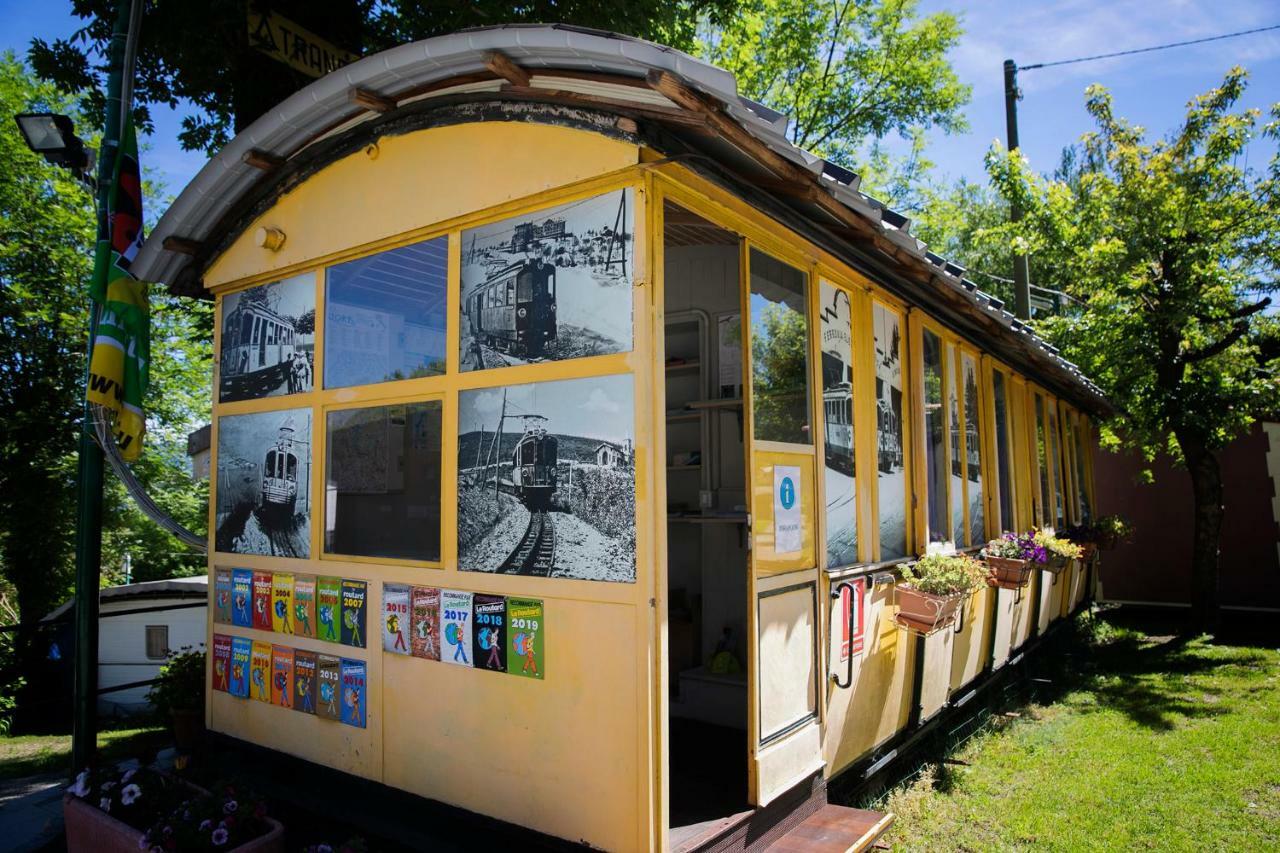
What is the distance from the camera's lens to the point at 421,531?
12.0 feet

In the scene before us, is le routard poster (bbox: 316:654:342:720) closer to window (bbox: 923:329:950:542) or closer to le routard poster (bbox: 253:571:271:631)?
le routard poster (bbox: 253:571:271:631)

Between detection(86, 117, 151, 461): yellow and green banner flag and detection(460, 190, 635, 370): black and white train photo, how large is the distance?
8.11 ft

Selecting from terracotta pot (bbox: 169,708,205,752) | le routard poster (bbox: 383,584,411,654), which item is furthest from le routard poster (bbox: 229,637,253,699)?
le routard poster (bbox: 383,584,411,654)

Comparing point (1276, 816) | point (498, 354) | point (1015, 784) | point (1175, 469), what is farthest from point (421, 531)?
point (1175, 469)

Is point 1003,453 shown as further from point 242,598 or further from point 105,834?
point 105,834

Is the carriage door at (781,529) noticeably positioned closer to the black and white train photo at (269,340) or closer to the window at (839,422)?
the window at (839,422)

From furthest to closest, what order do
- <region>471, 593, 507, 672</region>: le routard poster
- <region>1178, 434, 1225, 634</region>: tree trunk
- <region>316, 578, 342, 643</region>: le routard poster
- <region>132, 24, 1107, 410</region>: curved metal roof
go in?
<region>1178, 434, 1225, 634</region>: tree trunk → <region>316, 578, 342, 643</region>: le routard poster → <region>471, 593, 507, 672</region>: le routard poster → <region>132, 24, 1107, 410</region>: curved metal roof

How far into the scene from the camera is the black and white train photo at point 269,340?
4230 millimetres

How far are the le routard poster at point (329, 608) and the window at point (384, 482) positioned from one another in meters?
0.16

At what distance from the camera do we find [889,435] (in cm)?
493

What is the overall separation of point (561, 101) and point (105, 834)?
3420mm

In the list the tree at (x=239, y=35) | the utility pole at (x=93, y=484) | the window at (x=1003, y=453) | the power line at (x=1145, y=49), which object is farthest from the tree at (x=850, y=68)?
the utility pole at (x=93, y=484)

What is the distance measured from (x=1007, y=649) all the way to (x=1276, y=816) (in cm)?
256

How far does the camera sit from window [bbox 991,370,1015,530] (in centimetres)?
750
